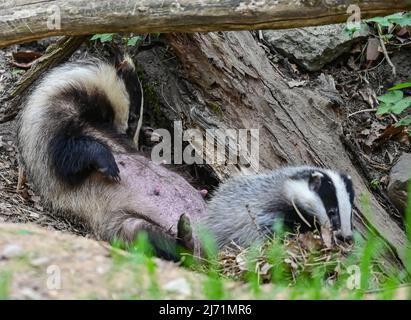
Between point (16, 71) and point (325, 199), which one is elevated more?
point (16, 71)

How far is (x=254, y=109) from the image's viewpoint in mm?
5367

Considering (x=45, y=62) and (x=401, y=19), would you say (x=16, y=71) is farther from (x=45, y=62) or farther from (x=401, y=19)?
(x=401, y=19)

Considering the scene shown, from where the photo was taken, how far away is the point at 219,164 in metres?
5.38

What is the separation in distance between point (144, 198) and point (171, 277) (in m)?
2.29

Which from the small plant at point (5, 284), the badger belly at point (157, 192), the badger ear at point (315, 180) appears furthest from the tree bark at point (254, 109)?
the small plant at point (5, 284)

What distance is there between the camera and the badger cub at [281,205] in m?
4.39

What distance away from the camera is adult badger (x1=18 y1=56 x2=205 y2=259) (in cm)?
518

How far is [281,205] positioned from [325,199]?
329mm

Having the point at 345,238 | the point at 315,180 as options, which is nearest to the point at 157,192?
the point at 315,180

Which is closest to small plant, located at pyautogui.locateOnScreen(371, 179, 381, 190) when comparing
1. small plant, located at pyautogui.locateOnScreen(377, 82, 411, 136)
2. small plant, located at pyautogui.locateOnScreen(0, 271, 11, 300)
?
small plant, located at pyautogui.locateOnScreen(377, 82, 411, 136)

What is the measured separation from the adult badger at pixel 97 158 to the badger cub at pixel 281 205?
1.26 feet

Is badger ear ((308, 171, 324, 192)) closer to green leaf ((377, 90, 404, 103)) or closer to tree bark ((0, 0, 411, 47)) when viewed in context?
tree bark ((0, 0, 411, 47))

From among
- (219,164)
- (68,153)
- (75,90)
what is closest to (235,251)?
(219,164)

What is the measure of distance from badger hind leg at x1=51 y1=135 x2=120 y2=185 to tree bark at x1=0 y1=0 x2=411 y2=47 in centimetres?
78
